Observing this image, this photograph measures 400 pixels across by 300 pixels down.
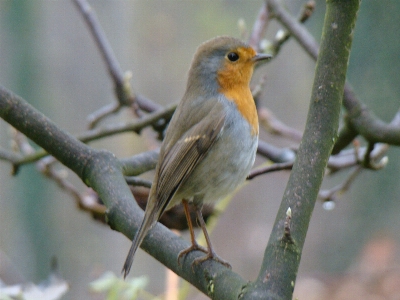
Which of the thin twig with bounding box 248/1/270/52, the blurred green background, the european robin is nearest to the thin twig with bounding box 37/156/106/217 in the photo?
the european robin

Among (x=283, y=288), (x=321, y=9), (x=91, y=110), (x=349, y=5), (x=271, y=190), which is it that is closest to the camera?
(x=283, y=288)

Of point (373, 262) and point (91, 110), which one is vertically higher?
point (91, 110)

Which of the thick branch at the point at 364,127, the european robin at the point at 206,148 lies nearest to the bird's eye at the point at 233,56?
the european robin at the point at 206,148

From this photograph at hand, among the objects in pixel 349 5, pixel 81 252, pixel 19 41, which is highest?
pixel 349 5

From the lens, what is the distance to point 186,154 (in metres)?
2.17

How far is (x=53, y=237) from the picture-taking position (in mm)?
5664

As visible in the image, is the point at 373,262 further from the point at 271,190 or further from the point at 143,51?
the point at 143,51

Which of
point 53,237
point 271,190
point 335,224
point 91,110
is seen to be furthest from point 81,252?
point 335,224

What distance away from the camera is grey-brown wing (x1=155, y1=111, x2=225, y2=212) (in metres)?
2.08

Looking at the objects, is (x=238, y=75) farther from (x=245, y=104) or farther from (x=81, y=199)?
(x=81, y=199)

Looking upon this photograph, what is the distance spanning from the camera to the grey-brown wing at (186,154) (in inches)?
81.9

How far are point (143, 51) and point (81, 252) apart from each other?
7.71 ft

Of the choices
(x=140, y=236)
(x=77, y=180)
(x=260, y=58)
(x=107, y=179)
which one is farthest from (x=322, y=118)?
(x=77, y=180)

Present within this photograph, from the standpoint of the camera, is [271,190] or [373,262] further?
[271,190]
